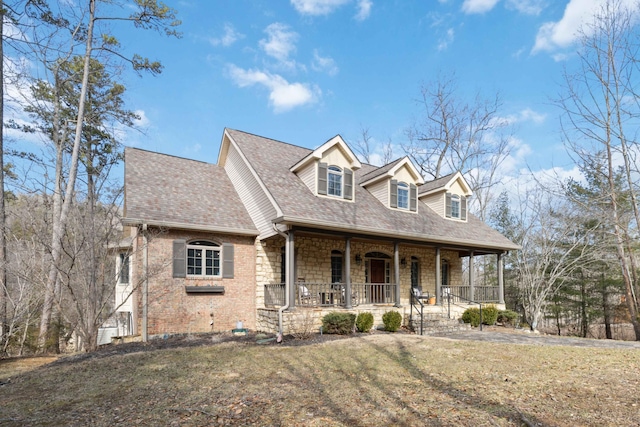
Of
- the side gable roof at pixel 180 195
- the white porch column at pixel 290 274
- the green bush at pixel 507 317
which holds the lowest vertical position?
the green bush at pixel 507 317

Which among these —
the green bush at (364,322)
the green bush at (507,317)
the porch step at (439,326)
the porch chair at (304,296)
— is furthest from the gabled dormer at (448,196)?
the porch chair at (304,296)

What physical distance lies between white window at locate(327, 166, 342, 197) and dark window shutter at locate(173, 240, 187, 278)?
534 centimetres

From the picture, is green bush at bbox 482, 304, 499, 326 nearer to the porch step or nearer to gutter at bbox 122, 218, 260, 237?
the porch step

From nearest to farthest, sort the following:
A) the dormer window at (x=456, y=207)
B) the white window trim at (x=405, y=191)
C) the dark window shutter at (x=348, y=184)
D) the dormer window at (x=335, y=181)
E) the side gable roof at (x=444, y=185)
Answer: the dormer window at (x=335, y=181), the dark window shutter at (x=348, y=184), the white window trim at (x=405, y=191), the side gable roof at (x=444, y=185), the dormer window at (x=456, y=207)

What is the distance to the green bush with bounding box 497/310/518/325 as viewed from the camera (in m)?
15.7

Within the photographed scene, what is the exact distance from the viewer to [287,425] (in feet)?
14.7

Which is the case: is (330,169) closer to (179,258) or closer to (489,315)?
(179,258)

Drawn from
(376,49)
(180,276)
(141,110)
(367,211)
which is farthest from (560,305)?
(141,110)

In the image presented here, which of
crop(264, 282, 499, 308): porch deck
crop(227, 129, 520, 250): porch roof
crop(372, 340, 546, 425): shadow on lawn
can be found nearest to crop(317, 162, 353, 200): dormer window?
crop(227, 129, 520, 250): porch roof

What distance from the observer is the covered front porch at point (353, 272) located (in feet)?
41.3

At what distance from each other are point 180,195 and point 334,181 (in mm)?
5408

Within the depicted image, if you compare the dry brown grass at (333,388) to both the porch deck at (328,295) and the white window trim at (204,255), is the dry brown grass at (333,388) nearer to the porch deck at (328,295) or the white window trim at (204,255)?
the white window trim at (204,255)

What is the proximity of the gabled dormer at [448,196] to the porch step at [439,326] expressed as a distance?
5.51 meters

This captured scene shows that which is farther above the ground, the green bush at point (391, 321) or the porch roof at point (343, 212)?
the porch roof at point (343, 212)
